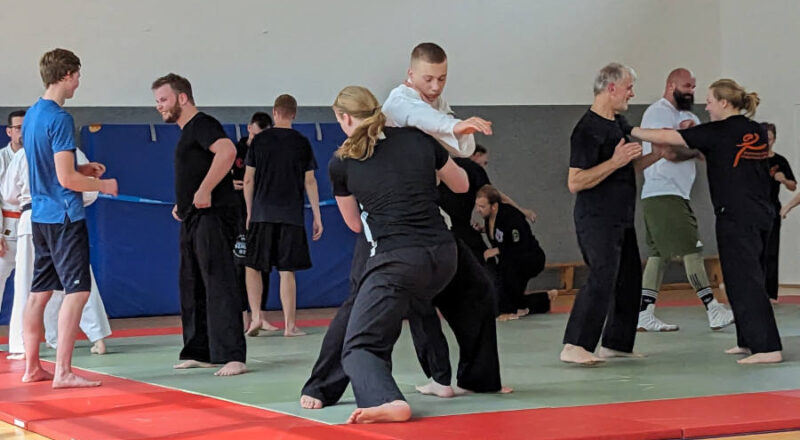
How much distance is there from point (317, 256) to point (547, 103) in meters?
2.97

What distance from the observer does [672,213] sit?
294 inches

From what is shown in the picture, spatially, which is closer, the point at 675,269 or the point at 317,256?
the point at 317,256

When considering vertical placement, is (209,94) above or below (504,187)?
above

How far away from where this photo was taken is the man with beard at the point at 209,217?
232 inches

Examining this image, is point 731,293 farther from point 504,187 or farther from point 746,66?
point 746,66

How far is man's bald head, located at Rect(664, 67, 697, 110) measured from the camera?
24.0 feet

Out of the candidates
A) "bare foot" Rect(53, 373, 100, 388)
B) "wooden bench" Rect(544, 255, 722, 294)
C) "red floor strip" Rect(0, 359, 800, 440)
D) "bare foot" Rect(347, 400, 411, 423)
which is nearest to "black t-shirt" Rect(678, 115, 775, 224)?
"red floor strip" Rect(0, 359, 800, 440)

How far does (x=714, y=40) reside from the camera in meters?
12.4

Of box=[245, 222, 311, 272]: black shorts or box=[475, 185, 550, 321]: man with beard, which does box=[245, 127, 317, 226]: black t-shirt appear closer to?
box=[245, 222, 311, 272]: black shorts

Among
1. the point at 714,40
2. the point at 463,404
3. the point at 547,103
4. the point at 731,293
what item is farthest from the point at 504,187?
the point at 463,404

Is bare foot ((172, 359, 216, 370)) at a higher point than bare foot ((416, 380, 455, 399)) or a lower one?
lower

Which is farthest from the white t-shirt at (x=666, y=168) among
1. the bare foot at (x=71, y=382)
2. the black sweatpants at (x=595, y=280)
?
the bare foot at (x=71, y=382)

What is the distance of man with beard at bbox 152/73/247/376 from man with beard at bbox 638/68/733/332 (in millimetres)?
2870

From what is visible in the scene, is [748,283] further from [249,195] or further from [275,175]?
[249,195]
